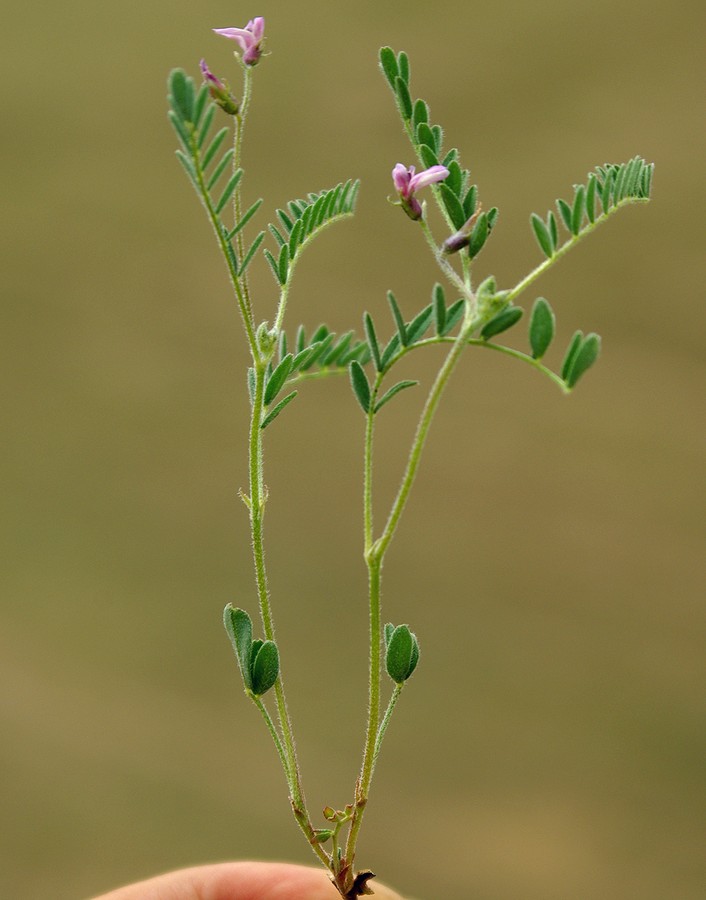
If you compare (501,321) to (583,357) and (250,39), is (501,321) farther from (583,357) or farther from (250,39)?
(250,39)

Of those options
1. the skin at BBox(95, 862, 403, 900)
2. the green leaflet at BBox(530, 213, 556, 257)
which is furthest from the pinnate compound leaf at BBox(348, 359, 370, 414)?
the skin at BBox(95, 862, 403, 900)

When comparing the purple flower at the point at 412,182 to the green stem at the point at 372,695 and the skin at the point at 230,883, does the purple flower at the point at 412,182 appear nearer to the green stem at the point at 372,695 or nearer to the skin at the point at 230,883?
the green stem at the point at 372,695

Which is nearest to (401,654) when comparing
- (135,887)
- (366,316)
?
(366,316)

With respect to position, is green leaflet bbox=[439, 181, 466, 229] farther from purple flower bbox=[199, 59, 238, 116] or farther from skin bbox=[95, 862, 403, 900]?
skin bbox=[95, 862, 403, 900]

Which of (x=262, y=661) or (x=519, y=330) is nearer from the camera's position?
(x=262, y=661)

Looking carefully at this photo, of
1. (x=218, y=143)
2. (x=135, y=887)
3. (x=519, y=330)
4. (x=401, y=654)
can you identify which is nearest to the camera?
(x=218, y=143)

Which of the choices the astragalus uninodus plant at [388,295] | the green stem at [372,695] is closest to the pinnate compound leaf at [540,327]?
the astragalus uninodus plant at [388,295]

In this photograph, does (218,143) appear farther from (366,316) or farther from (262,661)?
(262,661)
